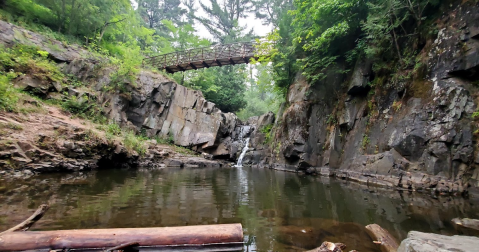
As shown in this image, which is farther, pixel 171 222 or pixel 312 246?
pixel 171 222

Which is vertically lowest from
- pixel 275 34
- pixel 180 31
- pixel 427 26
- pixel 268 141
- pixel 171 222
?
pixel 171 222

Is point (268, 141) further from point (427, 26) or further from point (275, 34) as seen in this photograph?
point (427, 26)

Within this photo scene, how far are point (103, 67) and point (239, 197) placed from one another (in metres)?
17.7

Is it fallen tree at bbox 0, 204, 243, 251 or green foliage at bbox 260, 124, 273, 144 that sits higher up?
green foliage at bbox 260, 124, 273, 144

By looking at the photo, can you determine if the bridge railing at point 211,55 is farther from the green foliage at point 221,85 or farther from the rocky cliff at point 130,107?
the green foliage at point 221,85

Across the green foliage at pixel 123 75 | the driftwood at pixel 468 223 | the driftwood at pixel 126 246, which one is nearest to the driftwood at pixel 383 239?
the driftwood at pixel 468 223

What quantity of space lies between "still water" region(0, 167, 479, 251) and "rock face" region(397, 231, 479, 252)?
727 millimetres

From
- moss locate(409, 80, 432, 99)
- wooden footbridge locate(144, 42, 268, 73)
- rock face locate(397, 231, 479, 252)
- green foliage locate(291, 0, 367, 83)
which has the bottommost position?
rock face locate(397, 231, 479, 252)

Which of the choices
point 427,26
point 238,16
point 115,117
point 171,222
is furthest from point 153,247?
point 238,16

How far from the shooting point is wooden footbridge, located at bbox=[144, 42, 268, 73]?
20.5m

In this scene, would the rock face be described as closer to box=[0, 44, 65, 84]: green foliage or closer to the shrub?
the shrub

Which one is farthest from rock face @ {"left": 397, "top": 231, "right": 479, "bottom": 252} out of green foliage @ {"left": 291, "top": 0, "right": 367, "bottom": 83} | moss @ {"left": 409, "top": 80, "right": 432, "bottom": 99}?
green foliage @ {"left": 291, "top": 0, "right": 367, "bottom": 83}

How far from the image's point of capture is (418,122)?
26.5 feet

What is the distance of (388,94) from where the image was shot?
10.1 metres
